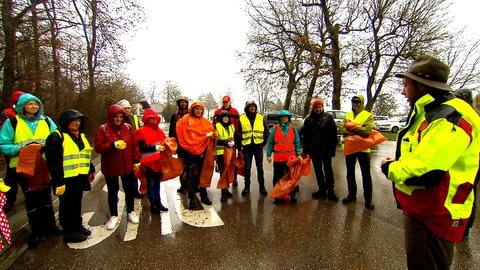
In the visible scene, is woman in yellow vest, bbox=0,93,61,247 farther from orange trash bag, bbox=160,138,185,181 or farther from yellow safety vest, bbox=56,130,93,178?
orange trash bag, bbox=160,138,185,181

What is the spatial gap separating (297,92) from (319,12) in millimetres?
5377

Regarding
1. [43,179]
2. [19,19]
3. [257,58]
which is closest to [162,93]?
[257,58]

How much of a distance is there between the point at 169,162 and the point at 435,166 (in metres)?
3.80

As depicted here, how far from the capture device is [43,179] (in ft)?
11.3

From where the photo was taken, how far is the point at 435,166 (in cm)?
149

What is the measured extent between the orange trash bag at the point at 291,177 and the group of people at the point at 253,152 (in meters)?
0.19

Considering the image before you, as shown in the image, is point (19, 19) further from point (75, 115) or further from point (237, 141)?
point (237, 141)

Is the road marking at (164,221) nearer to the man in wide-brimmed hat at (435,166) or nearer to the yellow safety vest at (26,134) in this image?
the yellow safety vest at (26,134)

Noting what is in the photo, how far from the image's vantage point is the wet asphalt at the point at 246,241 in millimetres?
2873

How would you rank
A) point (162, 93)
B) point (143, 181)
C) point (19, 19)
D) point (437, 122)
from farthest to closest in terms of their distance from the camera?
point (162, 93) < point (19, 19) < point (143, 181) < point (437, 122)

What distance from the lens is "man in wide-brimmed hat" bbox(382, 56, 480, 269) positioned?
150 centimetres

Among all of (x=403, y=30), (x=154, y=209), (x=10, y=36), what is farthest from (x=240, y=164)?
(x=403, y=30)

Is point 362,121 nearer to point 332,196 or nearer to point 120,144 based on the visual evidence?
point 332,196

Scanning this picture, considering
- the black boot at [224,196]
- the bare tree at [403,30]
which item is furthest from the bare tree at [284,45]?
the black boot at [224,196]
